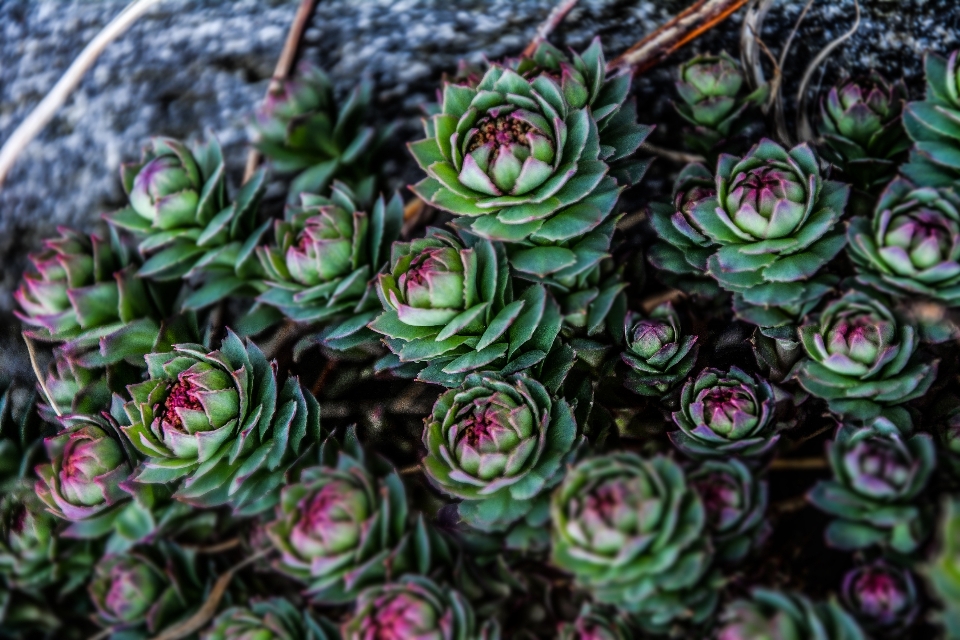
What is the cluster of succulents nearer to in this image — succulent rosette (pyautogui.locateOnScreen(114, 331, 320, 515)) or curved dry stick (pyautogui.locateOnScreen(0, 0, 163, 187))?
succulent rosette (pyautogui.locateOnScreen(114, 331, 320, 515))

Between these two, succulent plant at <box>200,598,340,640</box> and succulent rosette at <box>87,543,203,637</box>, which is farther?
succulent rosette at <box>87,543,203,637</box>

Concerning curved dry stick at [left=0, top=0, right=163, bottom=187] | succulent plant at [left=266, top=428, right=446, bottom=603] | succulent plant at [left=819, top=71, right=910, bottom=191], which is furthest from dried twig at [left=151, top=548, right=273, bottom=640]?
succulent plant at [left=819, top=71, right=910, bottom=191]

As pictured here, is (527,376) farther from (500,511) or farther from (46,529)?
(46,529)

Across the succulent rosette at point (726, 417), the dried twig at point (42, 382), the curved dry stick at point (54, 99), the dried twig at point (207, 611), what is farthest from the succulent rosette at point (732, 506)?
the curved dry stick at point (54, 99)

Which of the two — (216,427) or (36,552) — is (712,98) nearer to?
(216,427)

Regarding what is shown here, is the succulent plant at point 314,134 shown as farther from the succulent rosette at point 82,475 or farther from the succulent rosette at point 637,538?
the succulent rosette at point 637,538

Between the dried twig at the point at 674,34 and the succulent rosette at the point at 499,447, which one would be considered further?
the dried twig at the point at 674,34

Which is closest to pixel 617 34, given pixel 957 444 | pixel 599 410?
pixel 599 410
